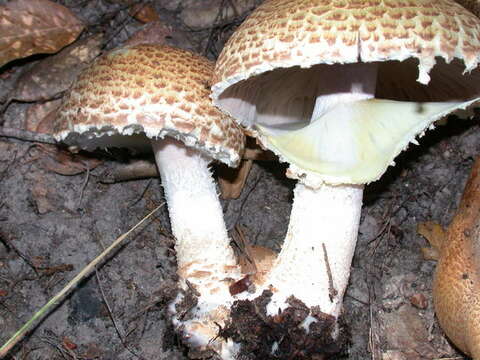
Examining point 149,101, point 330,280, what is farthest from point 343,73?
point 330,280

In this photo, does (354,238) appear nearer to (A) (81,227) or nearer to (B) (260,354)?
(B) (260,354)

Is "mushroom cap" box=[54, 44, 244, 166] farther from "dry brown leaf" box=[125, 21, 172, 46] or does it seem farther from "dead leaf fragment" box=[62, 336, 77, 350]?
"dead leaf fragment" box=[62, 336, 77, 350]

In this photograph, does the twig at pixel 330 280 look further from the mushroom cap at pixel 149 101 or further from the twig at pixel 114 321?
the twig at pixel 114 321

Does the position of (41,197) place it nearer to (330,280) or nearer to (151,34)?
(151,34)

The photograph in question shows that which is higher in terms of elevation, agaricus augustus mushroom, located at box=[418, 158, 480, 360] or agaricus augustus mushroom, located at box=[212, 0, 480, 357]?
agaricus augustus mushroom, located at box=[212, 0, 480, 357]

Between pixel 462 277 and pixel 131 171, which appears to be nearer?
pixel 462 277

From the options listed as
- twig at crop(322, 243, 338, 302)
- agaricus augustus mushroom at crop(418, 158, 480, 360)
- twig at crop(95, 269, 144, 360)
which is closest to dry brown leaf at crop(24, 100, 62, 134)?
twig at crop(95, 269, 144, 360)

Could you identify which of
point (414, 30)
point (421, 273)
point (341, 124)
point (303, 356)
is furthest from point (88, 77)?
point (421, 273)
